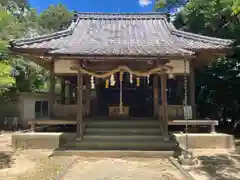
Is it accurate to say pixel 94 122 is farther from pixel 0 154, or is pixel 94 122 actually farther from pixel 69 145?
pixel 0 154

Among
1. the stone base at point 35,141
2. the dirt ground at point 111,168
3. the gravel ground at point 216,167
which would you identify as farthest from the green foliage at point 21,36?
the gravel ground at point 216,167

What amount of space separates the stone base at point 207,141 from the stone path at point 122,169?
198 centimetres

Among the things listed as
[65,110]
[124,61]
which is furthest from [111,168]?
[65,110]

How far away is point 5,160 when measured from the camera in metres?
8.00

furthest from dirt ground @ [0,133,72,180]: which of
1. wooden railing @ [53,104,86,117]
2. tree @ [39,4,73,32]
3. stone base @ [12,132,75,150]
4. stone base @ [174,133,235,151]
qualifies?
tree @ [39,4,73,32]

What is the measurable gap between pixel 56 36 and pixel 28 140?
5063 mm

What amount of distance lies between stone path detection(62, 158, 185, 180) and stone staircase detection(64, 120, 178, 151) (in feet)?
3.37

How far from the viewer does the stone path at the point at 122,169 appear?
6.08 metres

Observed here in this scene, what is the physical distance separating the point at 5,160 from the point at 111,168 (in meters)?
3.65

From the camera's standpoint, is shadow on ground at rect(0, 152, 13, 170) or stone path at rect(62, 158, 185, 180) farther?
shadow on ground at rect(0, 152, 13, 170)

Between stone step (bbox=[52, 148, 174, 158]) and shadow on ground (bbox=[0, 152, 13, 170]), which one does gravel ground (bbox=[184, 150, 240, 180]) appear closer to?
stone step (bbox=[52, 148, 174, 158])

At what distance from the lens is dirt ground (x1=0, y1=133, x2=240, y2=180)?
6.16m

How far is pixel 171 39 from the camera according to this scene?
11852 millimetres

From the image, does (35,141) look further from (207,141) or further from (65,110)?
(207,141)
